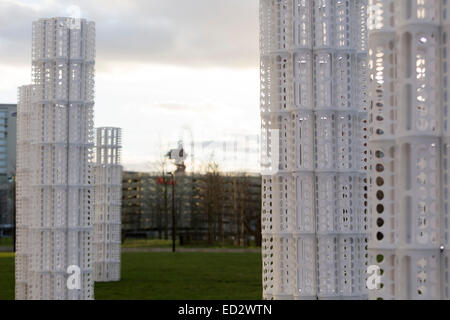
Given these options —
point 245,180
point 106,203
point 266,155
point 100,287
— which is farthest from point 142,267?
point 245,180

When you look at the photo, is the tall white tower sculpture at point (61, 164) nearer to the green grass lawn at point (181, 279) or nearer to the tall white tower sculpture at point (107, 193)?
the green grass lawn at point (181, 279)

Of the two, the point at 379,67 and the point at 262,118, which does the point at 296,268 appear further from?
the point at 379,67

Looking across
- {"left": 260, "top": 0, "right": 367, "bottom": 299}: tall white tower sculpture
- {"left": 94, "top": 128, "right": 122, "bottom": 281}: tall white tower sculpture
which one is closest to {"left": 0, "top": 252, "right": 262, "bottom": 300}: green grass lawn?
A: {"left": 94, "top": 128, "right": 122, "bottom": 281}: tall white tower sculpture

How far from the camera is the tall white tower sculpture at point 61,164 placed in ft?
50.0

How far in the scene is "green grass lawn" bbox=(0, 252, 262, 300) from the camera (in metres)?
19.9

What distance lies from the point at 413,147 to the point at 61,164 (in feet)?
36.8

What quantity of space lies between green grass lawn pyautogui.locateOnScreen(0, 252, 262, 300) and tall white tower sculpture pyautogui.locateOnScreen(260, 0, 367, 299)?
20.5 ft

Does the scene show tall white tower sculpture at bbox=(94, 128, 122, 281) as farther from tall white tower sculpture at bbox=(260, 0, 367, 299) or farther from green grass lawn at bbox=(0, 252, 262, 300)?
tall white tower sculpture at bbox=(260, 0, 367, 299)

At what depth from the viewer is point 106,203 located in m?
25.8

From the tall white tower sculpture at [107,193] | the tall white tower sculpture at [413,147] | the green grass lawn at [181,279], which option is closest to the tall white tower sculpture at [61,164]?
the green grass lawn at [181,279]

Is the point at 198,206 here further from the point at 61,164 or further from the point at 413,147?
the point at 413,147

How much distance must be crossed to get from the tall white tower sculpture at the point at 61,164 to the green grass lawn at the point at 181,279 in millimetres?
4204

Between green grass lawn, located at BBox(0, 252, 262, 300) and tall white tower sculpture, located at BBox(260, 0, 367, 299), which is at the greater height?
tall white tower sculpture, located at BBox(260, 0, 367, 299)
